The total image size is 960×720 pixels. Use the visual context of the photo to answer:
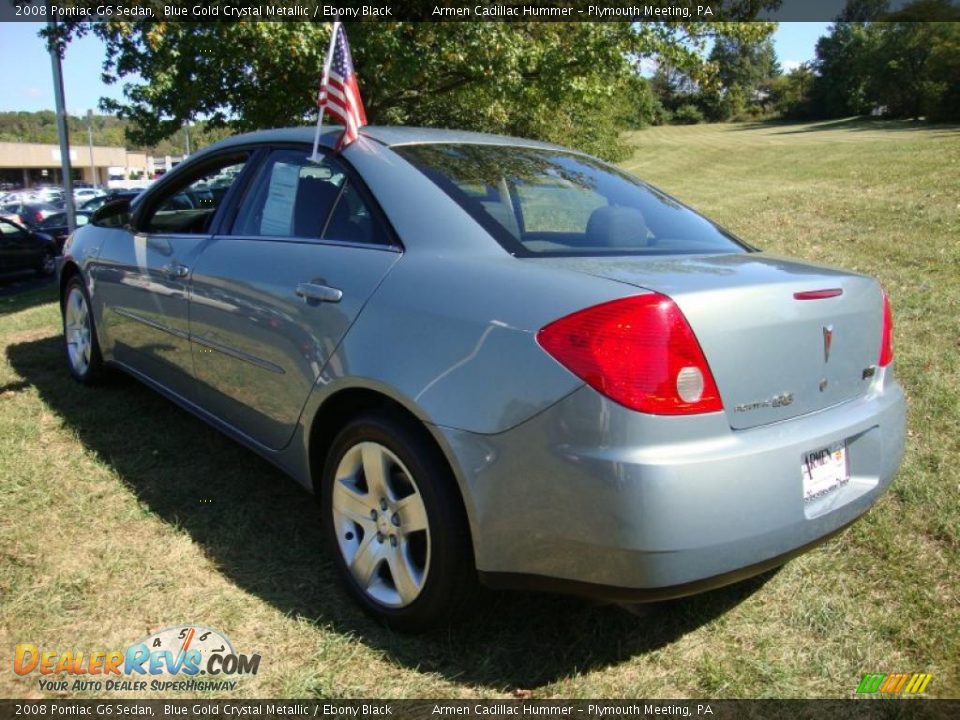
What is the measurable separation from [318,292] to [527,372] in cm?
98

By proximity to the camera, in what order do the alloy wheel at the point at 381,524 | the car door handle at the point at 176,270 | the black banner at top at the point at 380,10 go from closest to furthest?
the alloy wheel at the point at 381,524 < the car door handle at the point at 176,270 < the black banner at top at the point at 380,10

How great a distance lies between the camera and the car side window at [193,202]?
143 inches

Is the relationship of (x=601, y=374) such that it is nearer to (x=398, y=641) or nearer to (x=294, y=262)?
(x=398, y=641)

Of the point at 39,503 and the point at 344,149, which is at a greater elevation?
the point at 344,149

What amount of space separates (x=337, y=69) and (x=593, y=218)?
1.52 m

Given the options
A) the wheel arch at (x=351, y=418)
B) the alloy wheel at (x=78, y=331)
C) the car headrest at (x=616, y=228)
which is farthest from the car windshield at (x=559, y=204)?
the alloy wheel at (x=78, y=331)

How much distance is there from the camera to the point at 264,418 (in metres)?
3.08

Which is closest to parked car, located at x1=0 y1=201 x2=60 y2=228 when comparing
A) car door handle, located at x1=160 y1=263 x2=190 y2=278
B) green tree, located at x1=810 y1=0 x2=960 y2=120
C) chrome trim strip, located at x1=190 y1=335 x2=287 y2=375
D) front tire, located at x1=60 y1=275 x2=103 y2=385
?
front tire, located at x1=60 y1=275 x2=103 y2=385

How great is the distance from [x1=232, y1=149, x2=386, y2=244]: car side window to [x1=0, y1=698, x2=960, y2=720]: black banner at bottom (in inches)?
57.7

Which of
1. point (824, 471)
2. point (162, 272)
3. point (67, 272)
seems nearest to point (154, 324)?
point (162, 272)

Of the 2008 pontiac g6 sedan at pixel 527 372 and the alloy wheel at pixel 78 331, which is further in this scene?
the alloy wheel at pixel 78 331

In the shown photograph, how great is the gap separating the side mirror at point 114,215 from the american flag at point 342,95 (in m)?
1.66

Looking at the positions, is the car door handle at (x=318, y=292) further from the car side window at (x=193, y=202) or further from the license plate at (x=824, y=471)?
the license plate at (x=824, y=471)

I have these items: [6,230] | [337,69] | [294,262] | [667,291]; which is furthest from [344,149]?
[6,230]
